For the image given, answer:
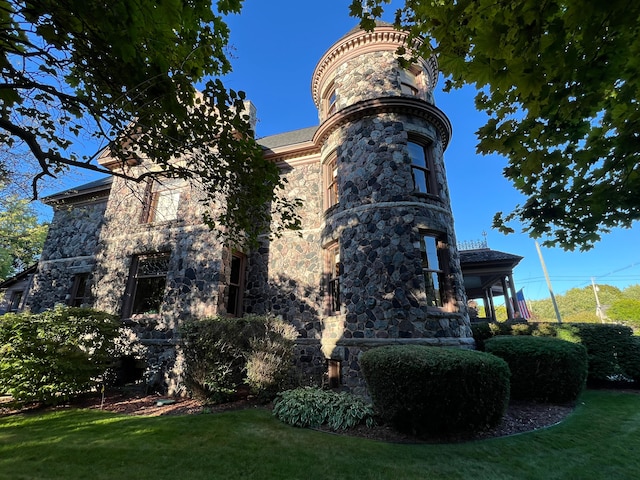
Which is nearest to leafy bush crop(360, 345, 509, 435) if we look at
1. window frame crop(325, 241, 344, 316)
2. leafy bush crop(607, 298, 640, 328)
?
window frame crop(325, 241, 344, 316)

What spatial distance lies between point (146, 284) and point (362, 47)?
11623 mm

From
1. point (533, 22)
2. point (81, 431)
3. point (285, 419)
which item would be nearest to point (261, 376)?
point (285, 419)

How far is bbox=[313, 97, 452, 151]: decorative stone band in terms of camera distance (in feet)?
31.0

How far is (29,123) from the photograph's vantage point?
4934mm

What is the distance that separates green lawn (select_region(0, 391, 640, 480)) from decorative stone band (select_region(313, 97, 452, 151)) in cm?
868

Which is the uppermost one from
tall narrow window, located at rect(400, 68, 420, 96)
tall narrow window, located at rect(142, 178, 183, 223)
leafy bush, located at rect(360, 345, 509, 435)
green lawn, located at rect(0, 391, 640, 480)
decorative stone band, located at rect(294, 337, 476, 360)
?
tall narrow window, located at rect(400, 68, 420, 96)

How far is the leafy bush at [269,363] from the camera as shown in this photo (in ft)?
24.3

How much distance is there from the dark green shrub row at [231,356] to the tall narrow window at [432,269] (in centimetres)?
410

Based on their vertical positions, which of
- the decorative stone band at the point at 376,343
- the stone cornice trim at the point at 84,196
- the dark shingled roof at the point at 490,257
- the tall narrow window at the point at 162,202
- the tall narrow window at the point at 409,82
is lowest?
the decorative stone band at the point at 376,343

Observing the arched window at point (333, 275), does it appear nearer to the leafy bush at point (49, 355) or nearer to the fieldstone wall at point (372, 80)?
the fieldstone wall at point (372, 80)

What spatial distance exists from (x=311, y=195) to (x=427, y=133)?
180 inches

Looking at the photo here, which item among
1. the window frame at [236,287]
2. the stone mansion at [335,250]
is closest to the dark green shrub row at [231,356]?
the stone mansion at [335,250]

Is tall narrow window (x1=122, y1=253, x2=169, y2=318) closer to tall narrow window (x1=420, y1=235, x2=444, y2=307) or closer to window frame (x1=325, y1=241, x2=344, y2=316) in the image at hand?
window frame (x1=325, y1=241, x2=344, y2=316)

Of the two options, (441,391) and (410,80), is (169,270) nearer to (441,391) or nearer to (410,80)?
(441,391)
